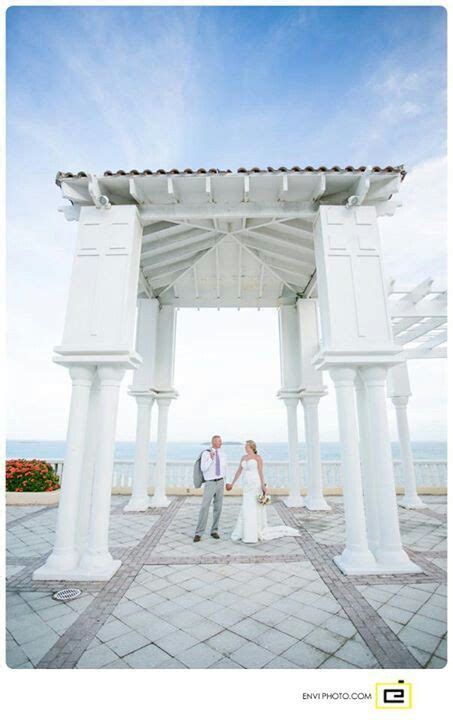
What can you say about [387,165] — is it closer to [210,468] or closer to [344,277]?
[344,277]

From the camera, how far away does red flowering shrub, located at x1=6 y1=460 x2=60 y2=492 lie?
862cm

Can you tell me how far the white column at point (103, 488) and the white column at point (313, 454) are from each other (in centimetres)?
516

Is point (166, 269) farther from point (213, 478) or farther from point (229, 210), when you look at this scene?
point (213, 478)

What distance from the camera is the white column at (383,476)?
4.29m

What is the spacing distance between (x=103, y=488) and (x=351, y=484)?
340 centimetres

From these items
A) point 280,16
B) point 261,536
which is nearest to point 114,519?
point 261,536

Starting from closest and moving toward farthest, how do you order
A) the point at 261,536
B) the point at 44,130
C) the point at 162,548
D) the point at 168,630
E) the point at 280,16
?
the point at 280,16 < the point at 168,630 < the point at 44,130 < the point at 162,548 < the point at 261,536

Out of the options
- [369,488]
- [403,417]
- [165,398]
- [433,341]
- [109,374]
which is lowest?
[369,488]

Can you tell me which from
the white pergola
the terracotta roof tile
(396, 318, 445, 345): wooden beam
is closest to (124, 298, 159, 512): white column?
the white pergola

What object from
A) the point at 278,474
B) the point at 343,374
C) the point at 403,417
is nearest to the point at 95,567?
the point at 343,374

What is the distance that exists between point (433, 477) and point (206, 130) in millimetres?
10856

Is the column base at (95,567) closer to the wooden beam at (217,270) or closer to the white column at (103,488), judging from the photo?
the white column at (103,488)

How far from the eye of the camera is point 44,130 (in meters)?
3.26
